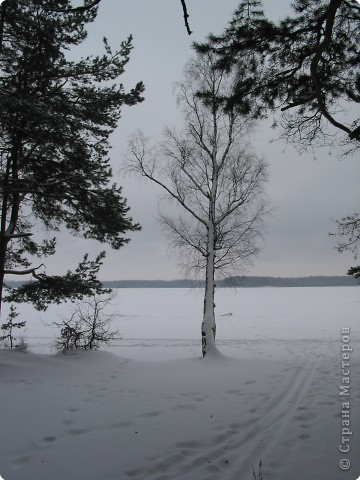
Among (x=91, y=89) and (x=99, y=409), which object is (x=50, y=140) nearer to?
(x=91, y=89)

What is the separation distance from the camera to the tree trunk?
11008 millimetres

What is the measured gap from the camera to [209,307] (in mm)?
11258

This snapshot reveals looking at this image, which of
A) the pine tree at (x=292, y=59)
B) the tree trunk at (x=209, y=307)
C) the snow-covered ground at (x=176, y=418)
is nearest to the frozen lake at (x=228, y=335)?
the tree trunk at (x=209, y=307)

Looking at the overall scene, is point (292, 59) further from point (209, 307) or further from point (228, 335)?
→ point (228, 335)

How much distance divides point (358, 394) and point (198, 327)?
16863 millimetres

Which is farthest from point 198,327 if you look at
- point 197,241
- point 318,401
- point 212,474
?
point 212,474

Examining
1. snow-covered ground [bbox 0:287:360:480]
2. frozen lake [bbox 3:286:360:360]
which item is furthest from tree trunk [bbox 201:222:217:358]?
frozen lake [bbox 3:286:360:360]

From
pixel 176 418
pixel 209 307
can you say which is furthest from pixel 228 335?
pixel 176 418

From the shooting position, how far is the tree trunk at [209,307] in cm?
1101

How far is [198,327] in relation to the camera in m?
22.5

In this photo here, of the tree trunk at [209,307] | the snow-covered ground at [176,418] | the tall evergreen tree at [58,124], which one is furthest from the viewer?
the tree trunk at [209,307]

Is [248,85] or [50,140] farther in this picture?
[50,140]

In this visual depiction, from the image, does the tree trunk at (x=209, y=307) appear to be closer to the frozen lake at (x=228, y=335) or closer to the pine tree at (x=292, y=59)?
the frozen lake at (x=228, y=335)

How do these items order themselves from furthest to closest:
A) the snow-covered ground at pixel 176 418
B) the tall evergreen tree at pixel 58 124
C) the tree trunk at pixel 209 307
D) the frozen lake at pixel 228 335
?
the frozen lake at pixel 228 335 < the tree trunk at pixel 209 307 < the tall evergreen tree at pixel 58 124 < the snow-covered ground at pixel 176 418
